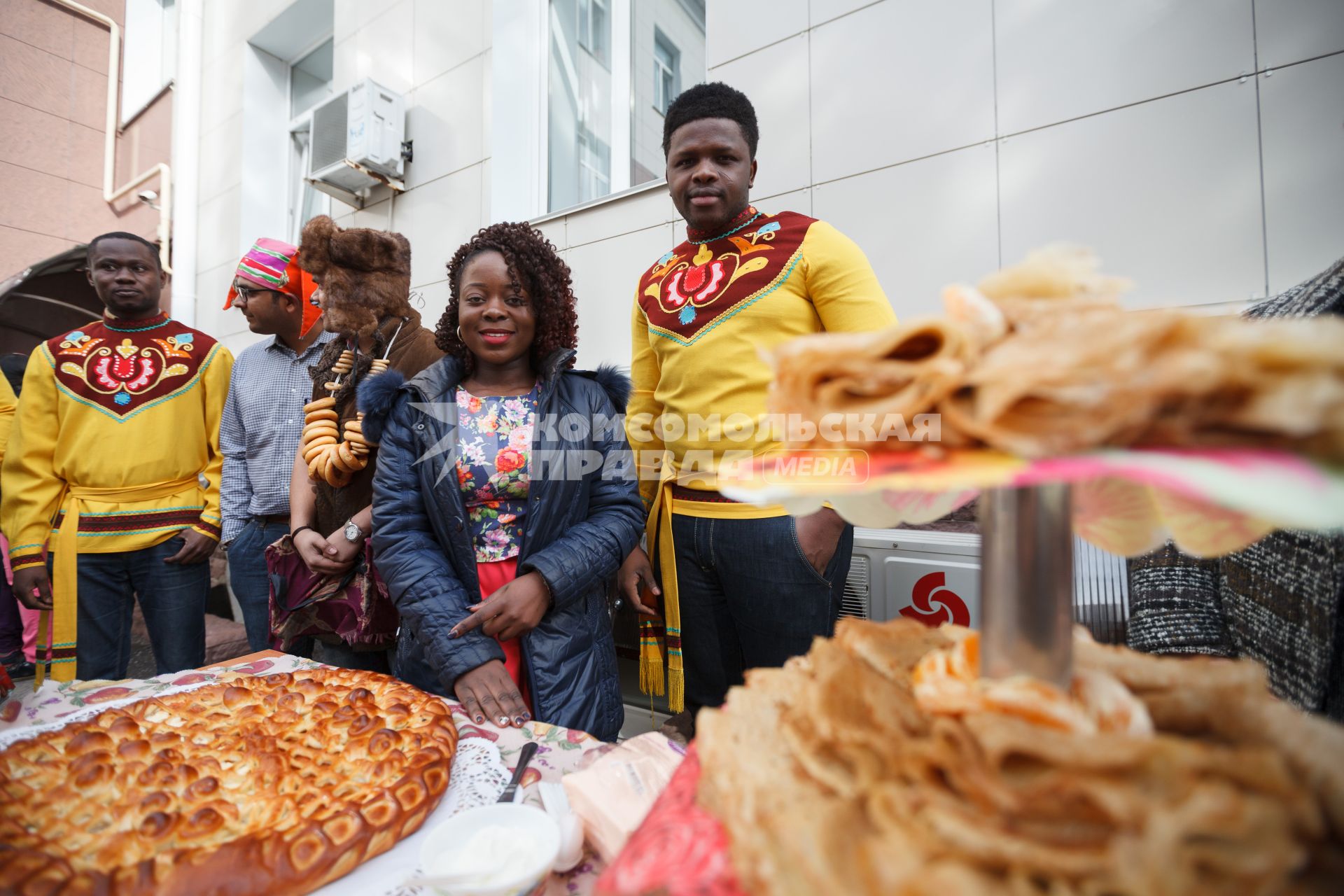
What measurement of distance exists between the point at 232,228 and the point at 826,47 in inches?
241

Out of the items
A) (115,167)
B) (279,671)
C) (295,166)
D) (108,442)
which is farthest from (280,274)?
(115,167)

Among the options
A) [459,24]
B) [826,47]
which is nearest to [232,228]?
[459,24]

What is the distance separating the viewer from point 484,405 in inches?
65.9

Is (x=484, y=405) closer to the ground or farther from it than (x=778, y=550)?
farther from it

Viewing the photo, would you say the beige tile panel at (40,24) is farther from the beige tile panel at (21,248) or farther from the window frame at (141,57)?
the beige tile panel at (21,248)

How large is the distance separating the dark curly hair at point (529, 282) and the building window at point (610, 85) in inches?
88.4

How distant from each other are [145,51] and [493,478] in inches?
377

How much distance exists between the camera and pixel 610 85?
3898mm

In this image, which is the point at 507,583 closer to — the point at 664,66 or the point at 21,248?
the point at 664,66

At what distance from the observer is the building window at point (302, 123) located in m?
6.07

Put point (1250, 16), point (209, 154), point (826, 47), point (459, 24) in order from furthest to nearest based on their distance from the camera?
point (209, 154) < point (459, 24) < point (826, 47) < point (1250, 16)

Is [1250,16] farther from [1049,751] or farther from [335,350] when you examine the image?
[335,350]

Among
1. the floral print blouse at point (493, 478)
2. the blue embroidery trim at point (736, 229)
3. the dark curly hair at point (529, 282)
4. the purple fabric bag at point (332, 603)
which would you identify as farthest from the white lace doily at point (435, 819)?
the blue embroidery trim at point (736, 229)

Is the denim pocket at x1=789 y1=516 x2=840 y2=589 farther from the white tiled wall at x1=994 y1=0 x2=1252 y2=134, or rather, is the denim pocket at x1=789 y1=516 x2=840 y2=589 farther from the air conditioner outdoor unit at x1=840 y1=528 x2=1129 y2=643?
the white tiled wall at x1=994 y1=0 x2=1252 y2=134
